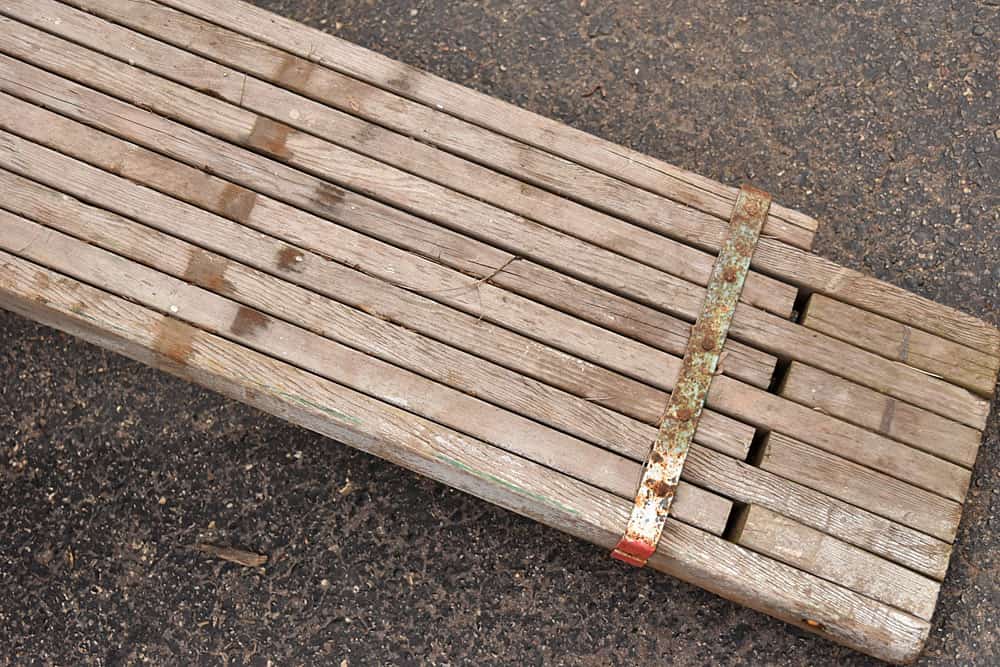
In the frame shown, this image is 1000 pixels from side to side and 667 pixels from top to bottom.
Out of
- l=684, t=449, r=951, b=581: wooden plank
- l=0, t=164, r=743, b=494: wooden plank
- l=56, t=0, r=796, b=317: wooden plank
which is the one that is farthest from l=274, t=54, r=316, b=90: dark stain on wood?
l=684, t=449, r=951, b=581: wooden plank

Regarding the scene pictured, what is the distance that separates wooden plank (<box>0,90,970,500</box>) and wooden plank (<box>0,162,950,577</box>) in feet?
0.17

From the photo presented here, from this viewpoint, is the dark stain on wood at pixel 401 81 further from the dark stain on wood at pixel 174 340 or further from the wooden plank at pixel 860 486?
the wooden plank at pixel 860 486

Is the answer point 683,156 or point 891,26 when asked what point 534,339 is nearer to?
point 683,156

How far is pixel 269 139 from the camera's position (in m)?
2.25

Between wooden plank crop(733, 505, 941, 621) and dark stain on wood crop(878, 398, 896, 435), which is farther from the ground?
dark stain on wood crop(878, 398, 896, 435)

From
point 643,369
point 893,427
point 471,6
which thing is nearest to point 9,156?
point 471,6

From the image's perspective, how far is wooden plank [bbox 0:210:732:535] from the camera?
210 cm

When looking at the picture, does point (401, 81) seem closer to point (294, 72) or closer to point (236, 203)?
point (294, 72)

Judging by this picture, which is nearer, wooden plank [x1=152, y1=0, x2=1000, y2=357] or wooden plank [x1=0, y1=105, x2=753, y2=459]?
wooden plank [x1=0, y1=105, x2=753, y2=459]

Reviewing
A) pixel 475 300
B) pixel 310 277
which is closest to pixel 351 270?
pixel 310 277

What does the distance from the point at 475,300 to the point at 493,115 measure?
1.71ft

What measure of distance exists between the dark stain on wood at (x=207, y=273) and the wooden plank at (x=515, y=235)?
331 millimetres

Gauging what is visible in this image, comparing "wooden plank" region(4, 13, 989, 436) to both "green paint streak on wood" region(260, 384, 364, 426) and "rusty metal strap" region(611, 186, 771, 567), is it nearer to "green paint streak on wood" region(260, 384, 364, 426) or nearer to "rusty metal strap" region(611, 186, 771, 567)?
"rusty metal strap" region(611, 186, 771, 567)

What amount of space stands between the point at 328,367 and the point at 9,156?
3.19ft
